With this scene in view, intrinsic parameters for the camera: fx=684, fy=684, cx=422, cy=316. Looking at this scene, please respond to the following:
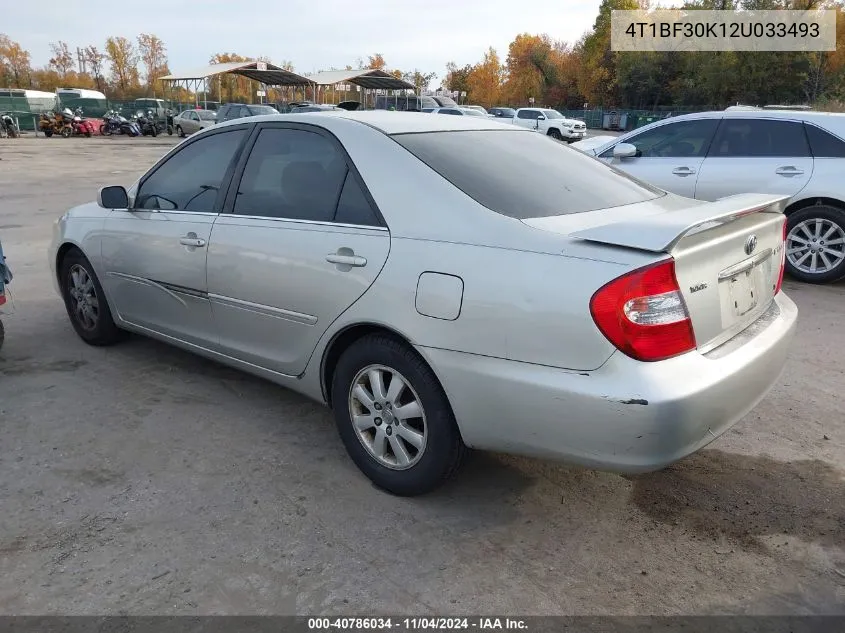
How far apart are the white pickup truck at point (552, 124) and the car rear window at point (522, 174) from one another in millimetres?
31778

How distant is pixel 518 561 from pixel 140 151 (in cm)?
2842

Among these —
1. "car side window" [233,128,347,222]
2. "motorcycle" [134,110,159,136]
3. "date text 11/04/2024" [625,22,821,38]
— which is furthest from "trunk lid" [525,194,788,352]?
"date text 11/04/2024" [625,22,821,38]

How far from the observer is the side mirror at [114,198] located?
4.26 metres

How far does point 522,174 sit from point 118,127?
41.4m

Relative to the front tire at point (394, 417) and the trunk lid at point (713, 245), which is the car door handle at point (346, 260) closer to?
the front tire at point (394, 417)

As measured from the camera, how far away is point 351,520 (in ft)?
9.32

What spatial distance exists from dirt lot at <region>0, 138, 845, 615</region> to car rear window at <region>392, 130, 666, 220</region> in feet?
4.17

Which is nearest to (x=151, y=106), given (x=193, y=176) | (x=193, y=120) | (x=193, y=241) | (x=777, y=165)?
(x=193, y=120)

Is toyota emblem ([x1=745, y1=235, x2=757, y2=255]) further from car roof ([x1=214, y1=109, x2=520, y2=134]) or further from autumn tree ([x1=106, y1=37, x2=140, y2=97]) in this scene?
autumn tree ([x1=106, y1=37, x2=140, y2=97])

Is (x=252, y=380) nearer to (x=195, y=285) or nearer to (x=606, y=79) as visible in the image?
(x=195, y=285)

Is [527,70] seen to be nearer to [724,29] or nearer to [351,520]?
[724,29]

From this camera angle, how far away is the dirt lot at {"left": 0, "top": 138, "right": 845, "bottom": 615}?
2.41 meters

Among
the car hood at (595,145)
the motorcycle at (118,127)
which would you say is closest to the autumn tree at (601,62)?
the motorcycle at (118,127)

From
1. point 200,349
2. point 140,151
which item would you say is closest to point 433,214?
point 200,349
